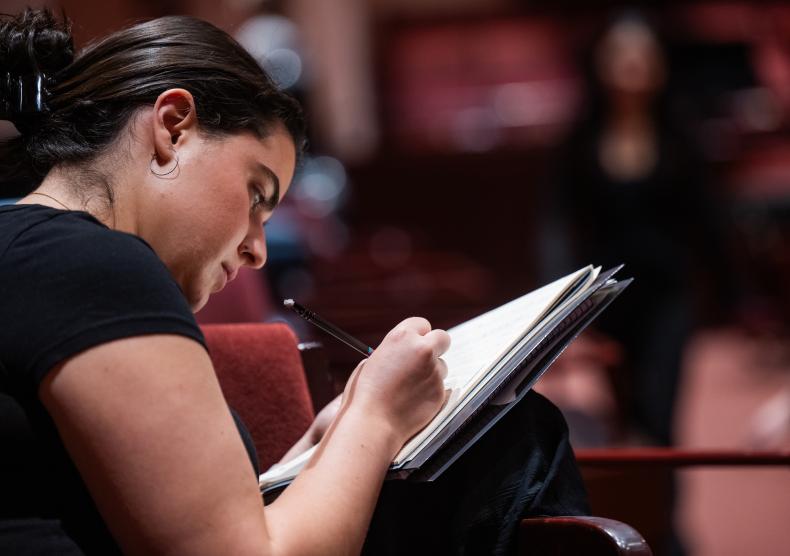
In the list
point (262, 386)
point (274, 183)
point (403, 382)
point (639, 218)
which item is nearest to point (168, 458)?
point (403, 382)

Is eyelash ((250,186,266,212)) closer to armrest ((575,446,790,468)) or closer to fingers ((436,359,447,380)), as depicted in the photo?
fingers ((436,359,447,380))

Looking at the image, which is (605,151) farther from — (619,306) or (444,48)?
(444,48)

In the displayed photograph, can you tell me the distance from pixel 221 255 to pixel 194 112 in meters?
0.13

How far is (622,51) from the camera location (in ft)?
9.89

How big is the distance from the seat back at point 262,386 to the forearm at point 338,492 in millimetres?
358

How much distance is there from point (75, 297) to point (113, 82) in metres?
0.26

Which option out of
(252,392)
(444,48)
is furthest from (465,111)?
(252,392)

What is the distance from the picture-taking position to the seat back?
1202 mm

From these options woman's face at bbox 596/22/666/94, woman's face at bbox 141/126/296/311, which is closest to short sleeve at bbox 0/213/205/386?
woman's face at bbox 141/126/296/311

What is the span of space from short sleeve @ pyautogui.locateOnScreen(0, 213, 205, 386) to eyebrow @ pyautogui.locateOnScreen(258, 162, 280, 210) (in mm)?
204

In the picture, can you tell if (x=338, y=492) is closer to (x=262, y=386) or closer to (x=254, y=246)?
(x=254, y=246)

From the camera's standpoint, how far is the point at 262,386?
1.22 m

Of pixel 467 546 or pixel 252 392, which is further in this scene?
pixel 252 392

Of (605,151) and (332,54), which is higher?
(605,151)
